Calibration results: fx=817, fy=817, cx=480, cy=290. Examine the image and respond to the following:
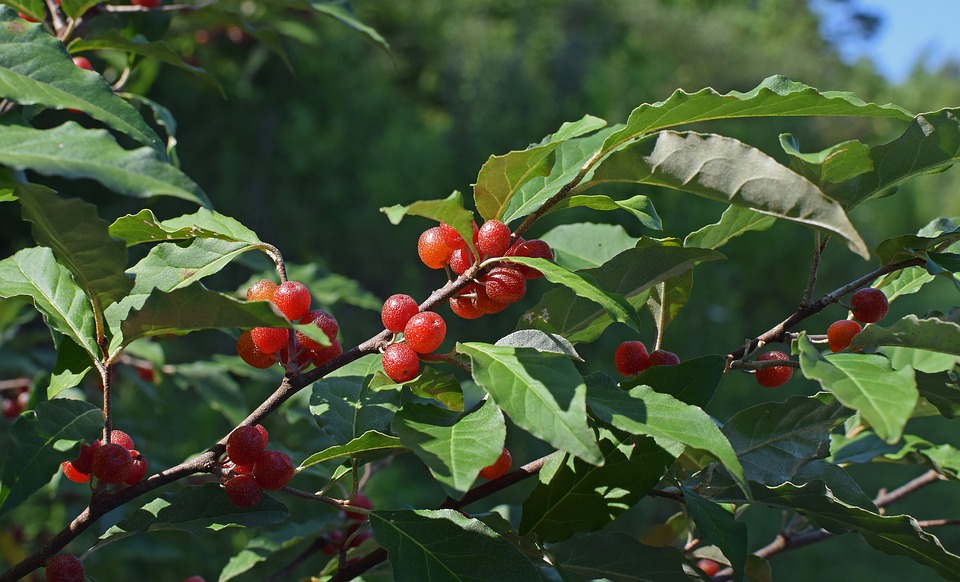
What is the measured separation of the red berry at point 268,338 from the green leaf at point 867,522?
42 cm

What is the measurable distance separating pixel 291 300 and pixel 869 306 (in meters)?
0.51

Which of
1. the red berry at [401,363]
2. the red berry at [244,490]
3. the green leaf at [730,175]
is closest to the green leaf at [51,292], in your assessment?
the red berry at [244,490]

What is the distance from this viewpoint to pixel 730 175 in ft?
1.95

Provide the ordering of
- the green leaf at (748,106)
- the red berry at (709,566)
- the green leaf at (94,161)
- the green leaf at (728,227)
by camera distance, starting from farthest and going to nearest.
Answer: the red berry at (709,566) → the green leaf at (728,227) → the green leaf at (748,106) → the green leaf at (94,161)

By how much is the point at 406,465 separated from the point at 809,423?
4426 mm

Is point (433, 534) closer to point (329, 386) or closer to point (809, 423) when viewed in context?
point (329, 386)

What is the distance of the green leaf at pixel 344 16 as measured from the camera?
1.27 metres

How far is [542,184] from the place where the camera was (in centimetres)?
74

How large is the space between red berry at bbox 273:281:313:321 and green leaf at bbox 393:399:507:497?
12 centimetres

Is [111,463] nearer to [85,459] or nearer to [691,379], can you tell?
[85,459]

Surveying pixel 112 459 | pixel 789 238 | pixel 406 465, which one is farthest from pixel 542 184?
pixel 789 238

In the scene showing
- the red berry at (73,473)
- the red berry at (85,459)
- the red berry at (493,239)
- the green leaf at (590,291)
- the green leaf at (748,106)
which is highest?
the green leaf at (748,106)

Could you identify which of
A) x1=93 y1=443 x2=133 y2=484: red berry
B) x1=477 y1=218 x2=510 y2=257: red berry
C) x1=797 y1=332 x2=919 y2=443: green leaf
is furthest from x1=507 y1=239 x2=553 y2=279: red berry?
x1=93 y1=443 x2=133 y2=484: red berry

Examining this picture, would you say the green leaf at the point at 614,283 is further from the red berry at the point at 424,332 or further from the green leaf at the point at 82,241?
the green leaf at the point at 82,241
